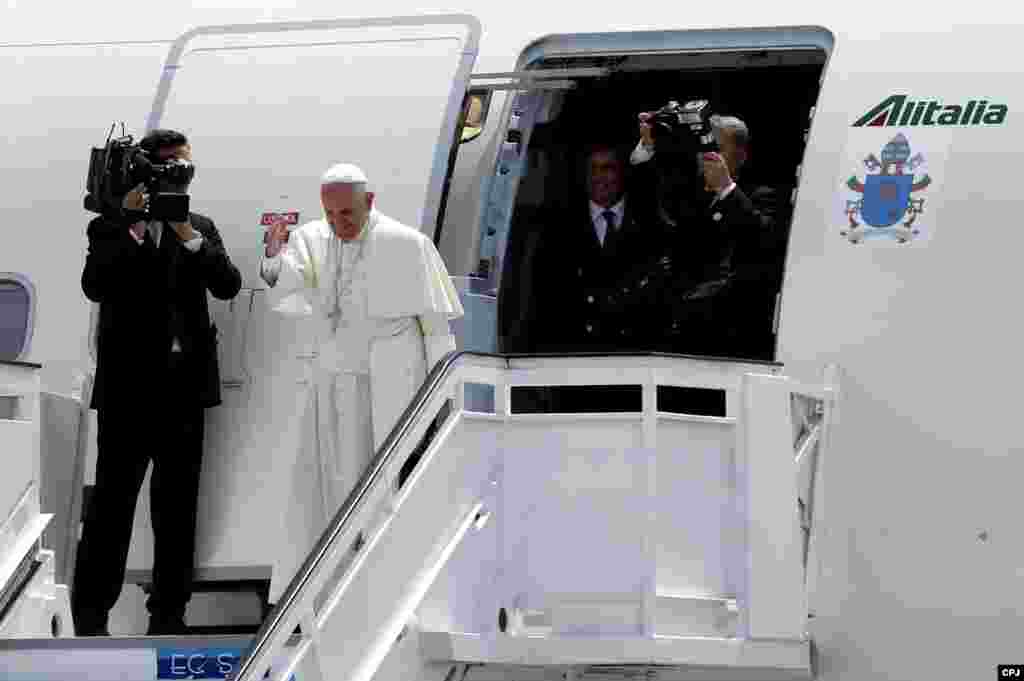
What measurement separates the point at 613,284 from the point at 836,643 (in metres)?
2.69

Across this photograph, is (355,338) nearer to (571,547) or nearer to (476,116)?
(571,547)

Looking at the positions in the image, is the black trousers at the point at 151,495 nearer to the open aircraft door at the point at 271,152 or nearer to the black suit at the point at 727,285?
the open aircraft door at the point at 271,152

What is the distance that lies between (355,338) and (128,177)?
1.70 metres

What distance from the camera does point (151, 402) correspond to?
11.7 metres

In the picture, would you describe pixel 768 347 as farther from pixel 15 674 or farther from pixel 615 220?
pixel 15 674

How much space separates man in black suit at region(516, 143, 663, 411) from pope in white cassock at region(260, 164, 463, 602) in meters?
1.54

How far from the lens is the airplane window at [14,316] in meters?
12.5

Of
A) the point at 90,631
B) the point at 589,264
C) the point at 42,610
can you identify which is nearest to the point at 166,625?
the point at 90,631

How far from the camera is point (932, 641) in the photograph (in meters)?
10.5

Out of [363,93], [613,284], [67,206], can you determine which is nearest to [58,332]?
[67,206]

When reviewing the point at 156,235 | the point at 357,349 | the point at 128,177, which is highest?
the point at 128,177

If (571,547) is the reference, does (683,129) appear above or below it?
above

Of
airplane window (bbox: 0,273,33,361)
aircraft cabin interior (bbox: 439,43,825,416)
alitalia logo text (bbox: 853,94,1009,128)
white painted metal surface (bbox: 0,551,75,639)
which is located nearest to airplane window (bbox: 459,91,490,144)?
aircraft cabin interior (bbox: 439,43,825,416)

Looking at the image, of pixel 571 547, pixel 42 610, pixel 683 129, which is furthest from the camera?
pixel 683 129
